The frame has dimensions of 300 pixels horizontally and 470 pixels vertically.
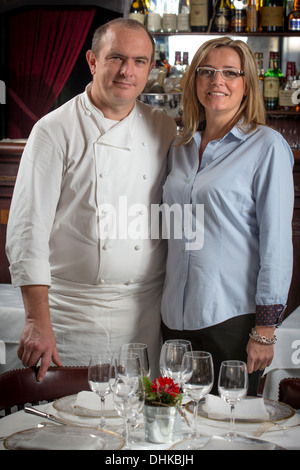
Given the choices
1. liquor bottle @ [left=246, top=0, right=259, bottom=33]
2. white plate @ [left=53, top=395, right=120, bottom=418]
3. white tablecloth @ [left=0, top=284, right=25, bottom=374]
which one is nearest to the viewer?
white plate @ [left=53, top=395, right=120, bottom=418]

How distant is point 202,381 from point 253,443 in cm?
16

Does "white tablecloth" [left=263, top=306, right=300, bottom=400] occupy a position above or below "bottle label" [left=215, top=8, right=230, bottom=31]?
below

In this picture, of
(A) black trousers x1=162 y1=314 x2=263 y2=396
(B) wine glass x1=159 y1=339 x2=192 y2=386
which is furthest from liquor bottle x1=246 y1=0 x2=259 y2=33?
(B) wine glass x1=159 y1=339 x2=192 y2=386

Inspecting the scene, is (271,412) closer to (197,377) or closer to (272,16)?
(197,377)

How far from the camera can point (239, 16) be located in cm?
422

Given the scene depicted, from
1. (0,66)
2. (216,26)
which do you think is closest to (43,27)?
(0,66)

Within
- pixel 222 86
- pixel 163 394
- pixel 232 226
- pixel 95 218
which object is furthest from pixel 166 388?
pixel 222 86

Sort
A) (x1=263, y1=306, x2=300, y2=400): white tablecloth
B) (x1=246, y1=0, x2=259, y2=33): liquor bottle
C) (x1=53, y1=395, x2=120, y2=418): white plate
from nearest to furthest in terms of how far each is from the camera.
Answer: (x1=53, y1=395, x2=120, y2=418): white plate < (x1=263, y1=306, x2=300, y2=400): white tablecloth < (x1=246, y1=0, x2=259, y2=33): liquor bottle

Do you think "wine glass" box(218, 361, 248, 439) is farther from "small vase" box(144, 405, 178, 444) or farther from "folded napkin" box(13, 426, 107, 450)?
"folded napkin" box(13, 426, 107, 450)

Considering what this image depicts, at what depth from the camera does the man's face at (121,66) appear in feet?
6.31

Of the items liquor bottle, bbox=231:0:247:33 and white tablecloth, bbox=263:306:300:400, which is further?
liquor bottle, bbox=231:0:247:33

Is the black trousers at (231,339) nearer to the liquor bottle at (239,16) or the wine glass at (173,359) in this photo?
→ the wine glass at (173,359)

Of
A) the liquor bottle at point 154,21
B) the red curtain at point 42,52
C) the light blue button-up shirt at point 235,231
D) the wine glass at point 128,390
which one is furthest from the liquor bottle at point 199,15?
the wine glass at point 128,390

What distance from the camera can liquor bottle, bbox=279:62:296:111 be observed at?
4.29 metres
